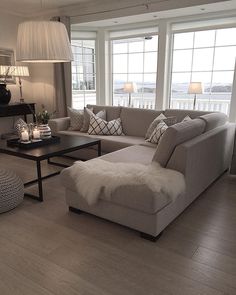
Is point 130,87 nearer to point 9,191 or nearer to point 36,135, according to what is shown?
point 36,135

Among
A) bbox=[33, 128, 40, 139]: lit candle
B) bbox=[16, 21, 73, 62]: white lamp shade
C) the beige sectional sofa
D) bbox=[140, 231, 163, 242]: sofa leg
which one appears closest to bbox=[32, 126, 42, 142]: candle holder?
bbox=[33, 128, 40, 139]: lit candle

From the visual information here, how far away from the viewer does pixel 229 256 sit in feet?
6.14

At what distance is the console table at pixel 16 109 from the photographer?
469 cm

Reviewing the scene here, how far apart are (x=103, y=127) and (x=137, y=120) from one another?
1.83 ft

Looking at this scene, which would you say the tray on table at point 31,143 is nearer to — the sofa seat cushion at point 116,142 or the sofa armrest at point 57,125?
the sofa seat cushion at point 116,142

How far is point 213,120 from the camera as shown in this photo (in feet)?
9.84

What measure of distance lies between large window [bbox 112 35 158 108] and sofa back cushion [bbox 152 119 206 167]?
2.92 m

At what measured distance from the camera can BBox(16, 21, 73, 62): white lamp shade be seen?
9.04 feet

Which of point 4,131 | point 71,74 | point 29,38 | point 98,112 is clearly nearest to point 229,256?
point 29,38

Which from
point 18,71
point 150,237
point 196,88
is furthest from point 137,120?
point 18,71

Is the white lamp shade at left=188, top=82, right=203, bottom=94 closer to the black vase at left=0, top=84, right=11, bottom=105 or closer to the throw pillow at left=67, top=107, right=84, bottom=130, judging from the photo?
the throw pillow at left=67, top=107, right=84, bottom=130

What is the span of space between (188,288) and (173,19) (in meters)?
4.27

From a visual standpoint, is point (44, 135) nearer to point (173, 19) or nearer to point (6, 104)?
point (6, 104)

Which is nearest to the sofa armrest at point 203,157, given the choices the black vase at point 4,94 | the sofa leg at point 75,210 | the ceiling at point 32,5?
the sofa leg at point 75,210
